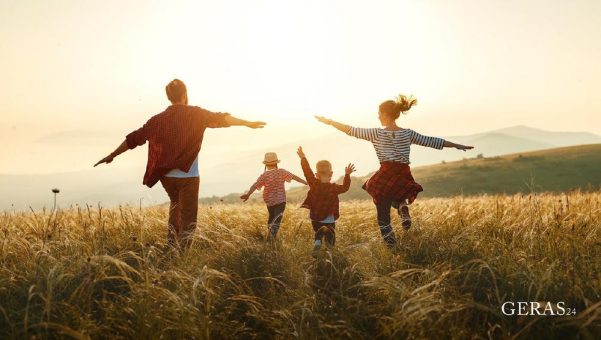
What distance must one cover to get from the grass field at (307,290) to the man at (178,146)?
611mm

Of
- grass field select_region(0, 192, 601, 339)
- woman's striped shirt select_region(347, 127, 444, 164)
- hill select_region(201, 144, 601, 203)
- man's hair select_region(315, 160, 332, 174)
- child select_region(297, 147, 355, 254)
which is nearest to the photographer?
grass field select_region(0, 192, 601, 339)

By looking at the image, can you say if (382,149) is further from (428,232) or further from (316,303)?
(316,303)

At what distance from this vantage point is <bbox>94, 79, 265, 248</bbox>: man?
652 centimetres

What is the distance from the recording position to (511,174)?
5888 cm

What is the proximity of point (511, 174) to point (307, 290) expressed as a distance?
199 ft

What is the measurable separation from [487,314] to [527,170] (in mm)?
63835

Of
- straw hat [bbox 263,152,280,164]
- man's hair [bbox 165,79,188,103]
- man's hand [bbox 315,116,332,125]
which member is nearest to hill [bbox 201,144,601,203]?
straw hat [bbox 263,152,280,164]

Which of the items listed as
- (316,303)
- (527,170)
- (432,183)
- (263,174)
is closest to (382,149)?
(263,174)

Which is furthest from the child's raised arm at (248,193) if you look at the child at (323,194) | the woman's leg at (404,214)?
the woman's leg at (404,214)

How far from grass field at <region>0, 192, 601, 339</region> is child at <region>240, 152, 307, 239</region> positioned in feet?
6.33

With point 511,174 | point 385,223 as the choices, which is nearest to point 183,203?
point 385,223

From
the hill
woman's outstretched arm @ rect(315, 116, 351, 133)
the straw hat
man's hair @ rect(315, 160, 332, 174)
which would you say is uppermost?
woman's outstretched arm @ rect(315, 116, 351, 133)

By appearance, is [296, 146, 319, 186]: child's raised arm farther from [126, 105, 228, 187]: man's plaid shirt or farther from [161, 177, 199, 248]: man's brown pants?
[161, 177, 199, 248]: man's brown pants

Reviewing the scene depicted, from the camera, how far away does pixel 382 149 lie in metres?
7.07
